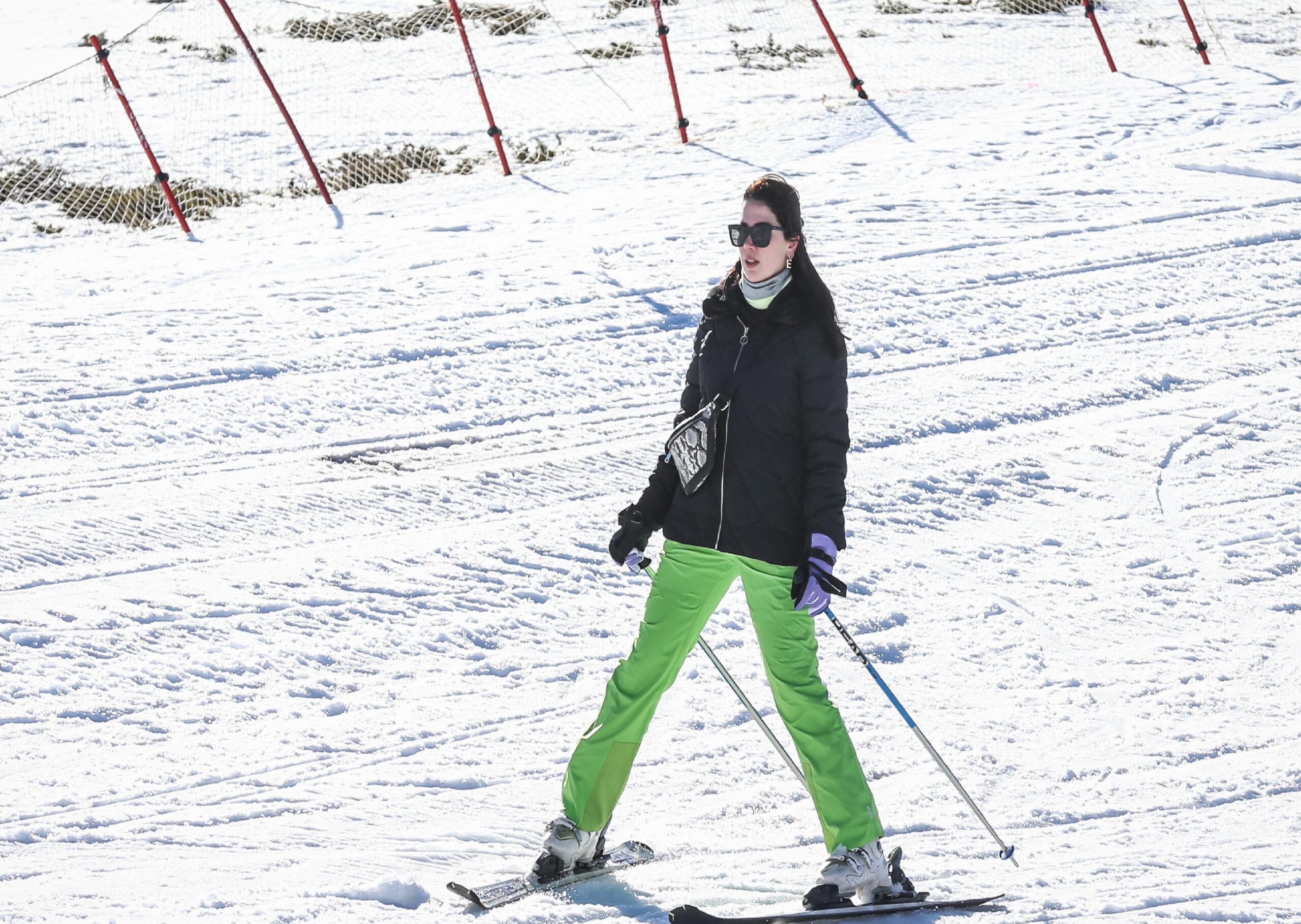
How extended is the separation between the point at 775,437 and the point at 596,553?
2.00 m

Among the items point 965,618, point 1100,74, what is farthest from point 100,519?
point 1100,74

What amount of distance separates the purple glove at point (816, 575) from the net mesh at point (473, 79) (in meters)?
7.49

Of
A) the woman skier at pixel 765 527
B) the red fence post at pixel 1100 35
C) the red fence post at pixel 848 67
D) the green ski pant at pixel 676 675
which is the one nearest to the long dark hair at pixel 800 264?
the woman skier at pixel 765 527

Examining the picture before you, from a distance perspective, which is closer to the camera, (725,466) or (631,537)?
(725,466)

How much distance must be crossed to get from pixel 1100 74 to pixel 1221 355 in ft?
18.0

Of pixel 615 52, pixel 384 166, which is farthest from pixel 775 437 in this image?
pixel 615 52

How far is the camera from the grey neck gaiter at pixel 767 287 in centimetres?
301

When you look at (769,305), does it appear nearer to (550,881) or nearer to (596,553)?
(550,881)

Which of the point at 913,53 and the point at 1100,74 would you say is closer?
the point at 1100,74

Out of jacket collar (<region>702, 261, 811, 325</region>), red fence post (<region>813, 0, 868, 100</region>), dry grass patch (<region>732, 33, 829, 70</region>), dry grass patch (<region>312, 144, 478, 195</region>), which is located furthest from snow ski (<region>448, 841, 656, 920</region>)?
dry grass patch (<region>732, 33, 829, 70</region>)

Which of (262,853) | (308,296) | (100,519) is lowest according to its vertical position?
(262,853)

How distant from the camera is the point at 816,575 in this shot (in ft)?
9.55

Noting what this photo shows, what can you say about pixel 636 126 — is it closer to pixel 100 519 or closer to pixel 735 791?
pixel 100 519

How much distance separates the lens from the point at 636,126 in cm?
1060
